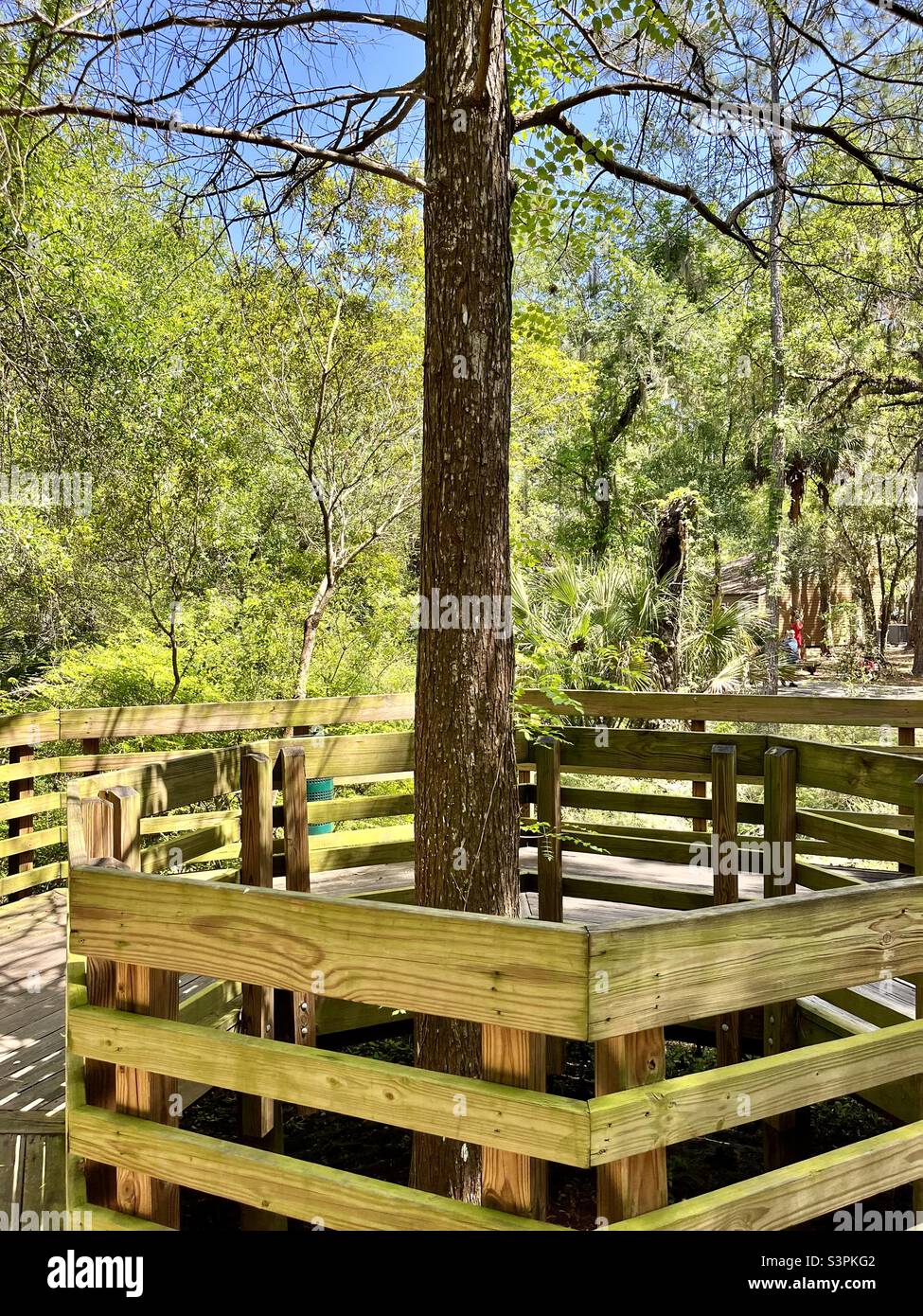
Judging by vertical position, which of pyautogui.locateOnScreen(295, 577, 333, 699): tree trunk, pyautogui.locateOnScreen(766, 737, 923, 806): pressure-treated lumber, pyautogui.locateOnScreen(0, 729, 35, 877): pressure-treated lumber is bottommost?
pyautogui.locateOnScreen(0, 729, 35, 877): pressure-treated lumber

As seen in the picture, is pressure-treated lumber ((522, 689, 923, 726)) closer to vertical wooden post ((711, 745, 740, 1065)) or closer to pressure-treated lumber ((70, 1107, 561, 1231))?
vertical wooden post ((711, 745, 740, 1065))

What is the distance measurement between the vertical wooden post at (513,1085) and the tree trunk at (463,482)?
112cm

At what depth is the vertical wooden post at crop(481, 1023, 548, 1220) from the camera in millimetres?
1887

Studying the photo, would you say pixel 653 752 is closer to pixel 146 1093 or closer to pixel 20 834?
pixel 146 1093

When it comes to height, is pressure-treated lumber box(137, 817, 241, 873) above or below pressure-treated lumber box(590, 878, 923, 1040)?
below

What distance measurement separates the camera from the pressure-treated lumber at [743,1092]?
1.82 metres

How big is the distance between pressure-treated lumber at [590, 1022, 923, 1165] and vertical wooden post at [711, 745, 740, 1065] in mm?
1740

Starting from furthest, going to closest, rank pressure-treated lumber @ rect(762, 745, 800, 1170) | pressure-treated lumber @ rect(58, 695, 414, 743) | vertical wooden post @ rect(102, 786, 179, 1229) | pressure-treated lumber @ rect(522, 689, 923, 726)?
1. pressure-treated lumber @ rect(522, 689, 923, 726)
2. pressure-treated lumber @ rect(58, 695, 414, 743)
3. pressure-treated lumber @ rect(762, 745, 800, 1170)
4. vertical wooden post @ rect(102, 786, 179, 1229)

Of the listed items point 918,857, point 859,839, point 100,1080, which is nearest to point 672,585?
point 859,839

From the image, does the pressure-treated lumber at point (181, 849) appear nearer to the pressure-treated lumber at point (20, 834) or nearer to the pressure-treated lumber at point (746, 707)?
the pressure-treated lumber at point (20, 834)

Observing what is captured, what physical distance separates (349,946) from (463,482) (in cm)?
157

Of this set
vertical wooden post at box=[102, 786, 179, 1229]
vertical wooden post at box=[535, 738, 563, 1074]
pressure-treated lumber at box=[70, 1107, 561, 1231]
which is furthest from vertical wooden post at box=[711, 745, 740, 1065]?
vertical wooden post at box=[102, 786, 179, 1229]

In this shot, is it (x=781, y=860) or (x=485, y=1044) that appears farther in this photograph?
(x=781, y=860)

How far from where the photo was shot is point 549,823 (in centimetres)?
464
